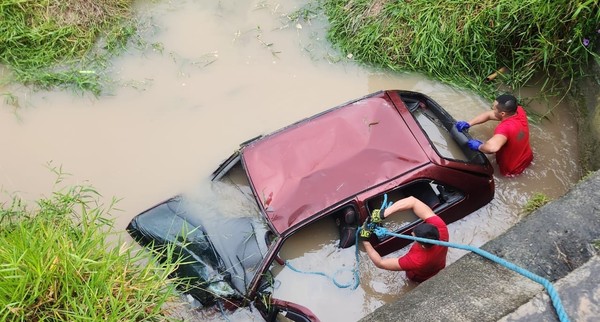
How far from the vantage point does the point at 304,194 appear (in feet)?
15.8

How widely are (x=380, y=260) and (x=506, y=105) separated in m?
2.17

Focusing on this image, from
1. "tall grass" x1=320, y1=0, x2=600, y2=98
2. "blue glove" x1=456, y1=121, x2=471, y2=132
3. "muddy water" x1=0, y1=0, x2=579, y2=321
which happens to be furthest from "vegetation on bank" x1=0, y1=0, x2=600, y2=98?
"blue glove" x1=456, y1=121, x2=471, y2=132

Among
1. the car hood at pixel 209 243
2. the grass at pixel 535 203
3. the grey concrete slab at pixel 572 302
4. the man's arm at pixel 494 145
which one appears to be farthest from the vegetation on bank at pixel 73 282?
the grass at pixel 535 203

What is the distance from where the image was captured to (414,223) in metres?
5.15

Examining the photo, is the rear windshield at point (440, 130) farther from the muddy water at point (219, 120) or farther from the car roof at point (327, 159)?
the muddy water at point (219, 120)

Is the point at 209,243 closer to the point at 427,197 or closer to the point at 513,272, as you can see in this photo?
the point at 427,197

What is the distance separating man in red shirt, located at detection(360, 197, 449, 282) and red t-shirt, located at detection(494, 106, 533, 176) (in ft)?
4.96

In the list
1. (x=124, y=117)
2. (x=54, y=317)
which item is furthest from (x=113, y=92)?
(x=54, y=317)

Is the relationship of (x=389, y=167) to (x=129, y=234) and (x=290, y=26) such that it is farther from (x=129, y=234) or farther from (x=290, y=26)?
(x=290, y=26)

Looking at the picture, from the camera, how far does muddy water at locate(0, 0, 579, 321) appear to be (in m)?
5.48

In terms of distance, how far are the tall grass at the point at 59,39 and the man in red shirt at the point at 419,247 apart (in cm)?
403

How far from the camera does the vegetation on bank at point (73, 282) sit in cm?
362

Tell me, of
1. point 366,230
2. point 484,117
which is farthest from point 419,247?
point 484,117

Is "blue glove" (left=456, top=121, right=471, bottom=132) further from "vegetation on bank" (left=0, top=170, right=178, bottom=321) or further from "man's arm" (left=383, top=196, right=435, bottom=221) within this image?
"vegetation on bank" (left=0, top=170, right=178, bottom=321)
